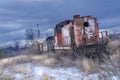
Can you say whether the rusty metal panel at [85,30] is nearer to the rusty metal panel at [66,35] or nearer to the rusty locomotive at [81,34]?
the rusty locomotive at [81,34]

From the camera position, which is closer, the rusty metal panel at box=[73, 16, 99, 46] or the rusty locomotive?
the rusty locomotive

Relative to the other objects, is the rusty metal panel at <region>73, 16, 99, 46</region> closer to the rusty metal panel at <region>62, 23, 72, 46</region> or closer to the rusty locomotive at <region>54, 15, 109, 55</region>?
the rusty locomotive at <region>54, 15, 109, 55</region>

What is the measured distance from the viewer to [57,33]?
25469 millimetres

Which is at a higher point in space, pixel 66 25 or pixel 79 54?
pixel 66 25

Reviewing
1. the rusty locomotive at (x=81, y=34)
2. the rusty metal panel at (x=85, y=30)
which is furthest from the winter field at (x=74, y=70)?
the rusty metal panel at (x=85, y=30)

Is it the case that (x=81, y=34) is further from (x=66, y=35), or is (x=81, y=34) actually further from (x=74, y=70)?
(x=74, y=70)

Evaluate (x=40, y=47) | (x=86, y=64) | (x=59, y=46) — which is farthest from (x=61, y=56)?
(x=40, y=47)

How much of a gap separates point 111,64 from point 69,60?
1142 centimetres

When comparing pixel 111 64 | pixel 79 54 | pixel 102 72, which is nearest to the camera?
pixel 111 64

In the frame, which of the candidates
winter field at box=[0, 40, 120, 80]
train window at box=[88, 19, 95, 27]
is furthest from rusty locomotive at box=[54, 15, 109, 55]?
winter field at box=[0, 40, 120, 80]

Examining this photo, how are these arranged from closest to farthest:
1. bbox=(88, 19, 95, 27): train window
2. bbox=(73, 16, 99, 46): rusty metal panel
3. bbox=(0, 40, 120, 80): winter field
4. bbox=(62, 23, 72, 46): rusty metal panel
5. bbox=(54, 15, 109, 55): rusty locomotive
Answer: bbox=(0, 40, 120, 80): winter field, bbox=(54, 15, 109, 55): rusty locomotive, bbox=(73, 16, 99, 46): rusty metal panel, bbox=(88, 19, 95, 27): train window, bbox=(62, 23, 72, 46): rusty metal panel

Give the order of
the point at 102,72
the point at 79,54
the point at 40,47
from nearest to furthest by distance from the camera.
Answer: the point at 102,72
the point at 79,54
the point at 40,47

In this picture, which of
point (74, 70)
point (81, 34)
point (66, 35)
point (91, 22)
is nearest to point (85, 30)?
point (81, 34)

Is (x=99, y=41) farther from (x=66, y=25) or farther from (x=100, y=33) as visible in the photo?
(x=66, y=25)
